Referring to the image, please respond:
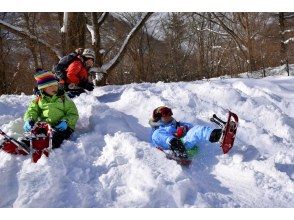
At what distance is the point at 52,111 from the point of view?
6.18 m

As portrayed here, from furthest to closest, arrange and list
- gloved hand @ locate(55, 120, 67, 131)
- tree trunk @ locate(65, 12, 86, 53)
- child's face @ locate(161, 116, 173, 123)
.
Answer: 1. tree trunk @ locate(65, 12, 86, 53)
2. child's face @ locate(161, 116, 173, 123)
3. gloved hand @ locate(55, 120, 67, 131)

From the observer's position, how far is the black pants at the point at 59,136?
5586mm

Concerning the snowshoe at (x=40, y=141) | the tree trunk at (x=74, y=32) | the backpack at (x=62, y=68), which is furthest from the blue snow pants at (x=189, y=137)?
Answer: the tree trunk at (x=74, y=32)

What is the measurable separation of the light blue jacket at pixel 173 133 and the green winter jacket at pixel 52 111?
1166mm

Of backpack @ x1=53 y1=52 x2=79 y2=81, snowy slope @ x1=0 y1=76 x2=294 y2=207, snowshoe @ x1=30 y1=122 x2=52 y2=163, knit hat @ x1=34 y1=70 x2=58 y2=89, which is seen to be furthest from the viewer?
backpack @ x1=53 y1=52 x2=79 y2=81

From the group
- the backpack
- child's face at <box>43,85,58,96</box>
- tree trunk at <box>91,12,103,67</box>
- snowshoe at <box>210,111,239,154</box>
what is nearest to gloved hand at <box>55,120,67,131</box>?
child's face at <box>43,85,58,96</box>

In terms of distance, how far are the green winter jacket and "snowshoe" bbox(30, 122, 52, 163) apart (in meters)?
0.45

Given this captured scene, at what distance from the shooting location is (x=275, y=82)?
8.34 m

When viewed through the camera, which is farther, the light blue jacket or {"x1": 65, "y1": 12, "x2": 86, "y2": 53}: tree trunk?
{"x1": 65, "y1": 12, "x2": 86, "y2": 53}: tree trunk

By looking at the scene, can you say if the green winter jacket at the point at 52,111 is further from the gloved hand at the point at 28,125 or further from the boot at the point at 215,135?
the boot at the point at 215,135

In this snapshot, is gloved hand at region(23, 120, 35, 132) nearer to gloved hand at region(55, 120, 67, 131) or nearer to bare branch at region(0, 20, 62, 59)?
gloved hand at region(55, 120, 67, 131)

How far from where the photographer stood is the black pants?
5586 mm

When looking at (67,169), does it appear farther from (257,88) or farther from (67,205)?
(257,88)


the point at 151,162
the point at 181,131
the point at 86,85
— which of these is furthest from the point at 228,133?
the point at 86,85
